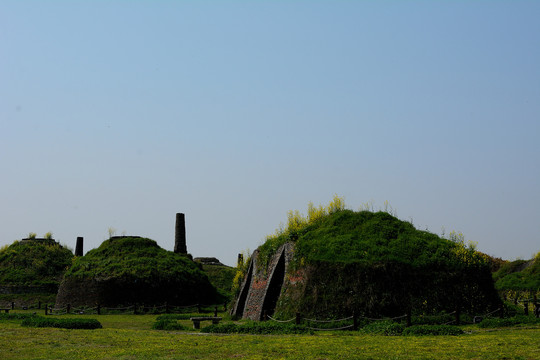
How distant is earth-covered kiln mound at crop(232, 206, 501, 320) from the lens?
27.3m

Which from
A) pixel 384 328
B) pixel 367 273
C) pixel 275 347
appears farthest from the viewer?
pixel 367 273

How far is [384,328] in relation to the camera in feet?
74.5

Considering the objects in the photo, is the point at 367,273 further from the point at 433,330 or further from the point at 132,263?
the point at 132,263

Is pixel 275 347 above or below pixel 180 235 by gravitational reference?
below

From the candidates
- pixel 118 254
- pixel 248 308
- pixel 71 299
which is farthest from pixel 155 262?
pixel 248 308

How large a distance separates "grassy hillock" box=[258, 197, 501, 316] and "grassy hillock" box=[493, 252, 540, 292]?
21.7m

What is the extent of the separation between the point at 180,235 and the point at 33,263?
18293 millimetres

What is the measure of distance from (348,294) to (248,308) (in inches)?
287

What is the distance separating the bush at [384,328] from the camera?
22.2 m

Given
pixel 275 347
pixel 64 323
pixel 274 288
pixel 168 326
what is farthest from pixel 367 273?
pixel 64 323

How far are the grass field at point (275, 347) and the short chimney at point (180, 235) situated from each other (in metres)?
44.4

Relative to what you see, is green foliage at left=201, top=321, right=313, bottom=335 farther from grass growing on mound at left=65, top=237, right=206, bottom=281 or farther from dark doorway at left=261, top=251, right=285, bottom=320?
grass growing on mound at left=65, top=237, right=206, bottom=281

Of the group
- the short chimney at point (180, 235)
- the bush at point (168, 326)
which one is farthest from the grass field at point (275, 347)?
the short chimney at point (180, 235)

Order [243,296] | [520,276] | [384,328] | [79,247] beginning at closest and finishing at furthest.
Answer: [384,328]
[243,296]
[520,276]
[79,247]
